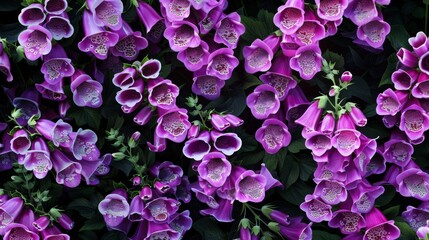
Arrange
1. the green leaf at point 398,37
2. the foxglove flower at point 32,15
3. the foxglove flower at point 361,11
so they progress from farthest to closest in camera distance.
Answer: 1. the green leaf at point 398,37
2. the foxglove flower at point 361,11
3. the foxglove flower at point 32,15

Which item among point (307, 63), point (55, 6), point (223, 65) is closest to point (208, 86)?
point (223, 65)

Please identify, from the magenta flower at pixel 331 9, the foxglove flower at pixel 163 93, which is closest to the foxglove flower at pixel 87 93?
the foxglove flower at pixel 163 93

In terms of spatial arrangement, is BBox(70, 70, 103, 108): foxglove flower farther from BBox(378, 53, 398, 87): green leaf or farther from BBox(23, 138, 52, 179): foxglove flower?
BBox(378, 53, 398, 87): green leaf

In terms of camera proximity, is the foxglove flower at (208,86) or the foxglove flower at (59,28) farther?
the foxglove flower at (208,86)

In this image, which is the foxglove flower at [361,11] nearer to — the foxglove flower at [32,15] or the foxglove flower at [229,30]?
the foxglove flower at [229,30]

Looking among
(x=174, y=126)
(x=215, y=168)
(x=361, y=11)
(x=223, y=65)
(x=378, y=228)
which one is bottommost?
(x=378, y=228)

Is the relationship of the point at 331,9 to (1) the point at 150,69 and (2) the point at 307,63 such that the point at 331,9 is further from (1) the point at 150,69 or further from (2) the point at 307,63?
(1) the point at 150,69

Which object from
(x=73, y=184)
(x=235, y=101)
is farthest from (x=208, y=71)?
(x=73, y=184)

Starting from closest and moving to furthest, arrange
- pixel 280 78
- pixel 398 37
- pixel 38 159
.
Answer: pixel 38 159, pixel 280 78, pixel 398 37
